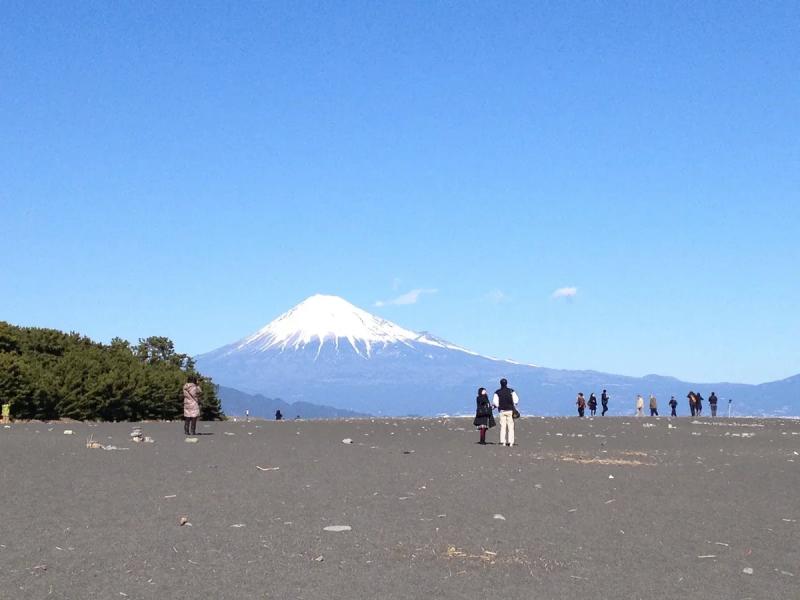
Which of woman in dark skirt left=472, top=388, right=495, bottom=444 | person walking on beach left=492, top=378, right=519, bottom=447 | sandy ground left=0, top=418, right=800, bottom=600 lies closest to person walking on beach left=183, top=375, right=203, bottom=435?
sandy ground left=0, top=418, right=800, bottom=600

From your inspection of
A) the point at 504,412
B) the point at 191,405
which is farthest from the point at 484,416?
the point at 191,405

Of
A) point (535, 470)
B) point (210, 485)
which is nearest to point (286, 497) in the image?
point (210, 485)

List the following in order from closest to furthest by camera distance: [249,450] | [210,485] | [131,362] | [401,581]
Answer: [401,581] → [210,485] → [249,450] → [131,362]

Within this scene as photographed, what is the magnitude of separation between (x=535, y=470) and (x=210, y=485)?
7.40 meters

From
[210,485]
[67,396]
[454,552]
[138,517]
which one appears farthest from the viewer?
[67,396]

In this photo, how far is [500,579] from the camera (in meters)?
8.92

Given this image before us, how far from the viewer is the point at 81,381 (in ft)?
129

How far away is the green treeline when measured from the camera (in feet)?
120

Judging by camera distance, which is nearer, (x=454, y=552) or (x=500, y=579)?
(x=500, y=579)

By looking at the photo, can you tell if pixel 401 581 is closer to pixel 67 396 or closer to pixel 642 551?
pixel 642 551

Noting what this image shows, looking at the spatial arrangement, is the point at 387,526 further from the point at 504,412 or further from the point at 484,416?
the point at 484,416

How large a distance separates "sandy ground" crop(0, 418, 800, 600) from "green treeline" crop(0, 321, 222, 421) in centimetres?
1504

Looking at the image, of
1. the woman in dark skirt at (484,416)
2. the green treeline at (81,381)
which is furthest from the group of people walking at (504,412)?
the green treeline at (81,381)

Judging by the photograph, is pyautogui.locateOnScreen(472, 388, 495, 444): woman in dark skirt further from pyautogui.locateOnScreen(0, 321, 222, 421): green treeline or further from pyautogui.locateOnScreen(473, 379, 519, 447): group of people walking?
pyautogui.locateOnScreen(0, 321, 222, 421): green treeline
